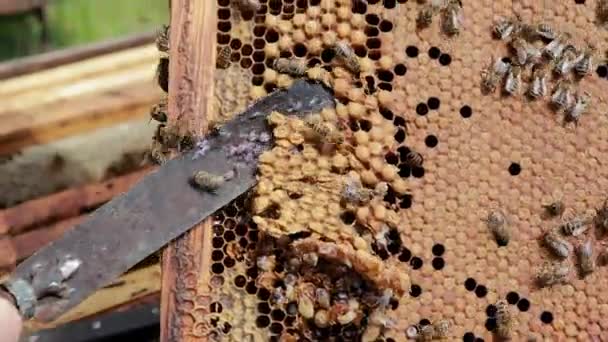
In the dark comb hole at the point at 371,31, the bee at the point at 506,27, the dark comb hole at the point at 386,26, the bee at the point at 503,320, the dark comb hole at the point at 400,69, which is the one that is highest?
the bee at the point at 506,27

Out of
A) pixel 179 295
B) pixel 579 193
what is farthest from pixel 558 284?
pixel 179 295

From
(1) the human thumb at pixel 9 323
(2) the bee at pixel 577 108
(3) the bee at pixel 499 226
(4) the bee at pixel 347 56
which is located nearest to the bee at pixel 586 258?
(3) the bee at pixel 499 226

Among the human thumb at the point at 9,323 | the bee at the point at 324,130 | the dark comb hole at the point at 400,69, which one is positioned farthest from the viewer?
the dark comb hole at the point at 400,69

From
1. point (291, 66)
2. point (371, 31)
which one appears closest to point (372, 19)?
point (371, 31)

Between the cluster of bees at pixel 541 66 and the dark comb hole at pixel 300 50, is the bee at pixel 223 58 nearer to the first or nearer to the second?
the dark comb hole at pixel 300 50

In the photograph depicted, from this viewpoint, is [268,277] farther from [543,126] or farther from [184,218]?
[543,126]

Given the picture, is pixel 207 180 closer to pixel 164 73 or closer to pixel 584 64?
pixel 164 73
